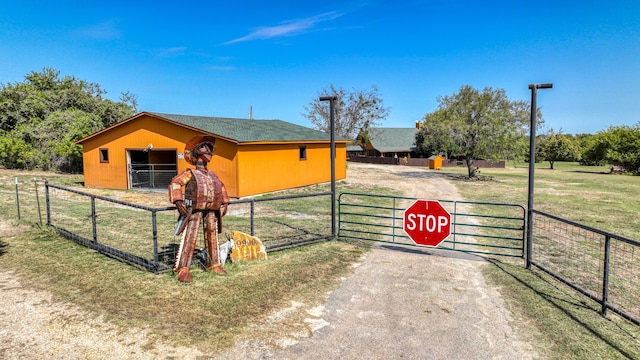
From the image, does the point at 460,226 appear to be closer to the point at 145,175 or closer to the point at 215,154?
the point at 215,154

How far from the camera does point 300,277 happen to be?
24.1 ft

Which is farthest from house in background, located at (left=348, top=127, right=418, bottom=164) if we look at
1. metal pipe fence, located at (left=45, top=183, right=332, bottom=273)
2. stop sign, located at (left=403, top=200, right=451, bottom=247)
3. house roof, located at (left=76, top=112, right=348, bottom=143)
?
stop sign, located at (left=403, top=200, right=451, bottom=247)

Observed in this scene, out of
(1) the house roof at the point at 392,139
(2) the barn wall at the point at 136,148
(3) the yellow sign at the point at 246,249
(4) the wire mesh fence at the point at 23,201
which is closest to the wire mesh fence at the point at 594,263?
(3) the yellow sign at the point at 246,249

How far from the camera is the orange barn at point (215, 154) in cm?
1847

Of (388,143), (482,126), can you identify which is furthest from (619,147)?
(388,143)

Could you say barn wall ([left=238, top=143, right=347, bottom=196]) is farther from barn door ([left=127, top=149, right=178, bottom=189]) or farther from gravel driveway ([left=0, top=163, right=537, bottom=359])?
gravel driveway ([left=0, top=163, right=537, bottom=359])

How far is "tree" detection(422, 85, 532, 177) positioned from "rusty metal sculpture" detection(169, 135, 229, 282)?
25.8 meters

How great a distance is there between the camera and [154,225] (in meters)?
7.00

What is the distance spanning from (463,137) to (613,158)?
2450 cm

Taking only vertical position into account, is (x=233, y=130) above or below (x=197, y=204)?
above

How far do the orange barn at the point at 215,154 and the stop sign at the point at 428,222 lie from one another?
1100 centimetres

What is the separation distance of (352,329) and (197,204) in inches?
145

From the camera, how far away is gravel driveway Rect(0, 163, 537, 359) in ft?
15.3

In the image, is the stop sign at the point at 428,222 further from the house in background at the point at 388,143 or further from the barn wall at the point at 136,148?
the house in background at the point at 388,143
